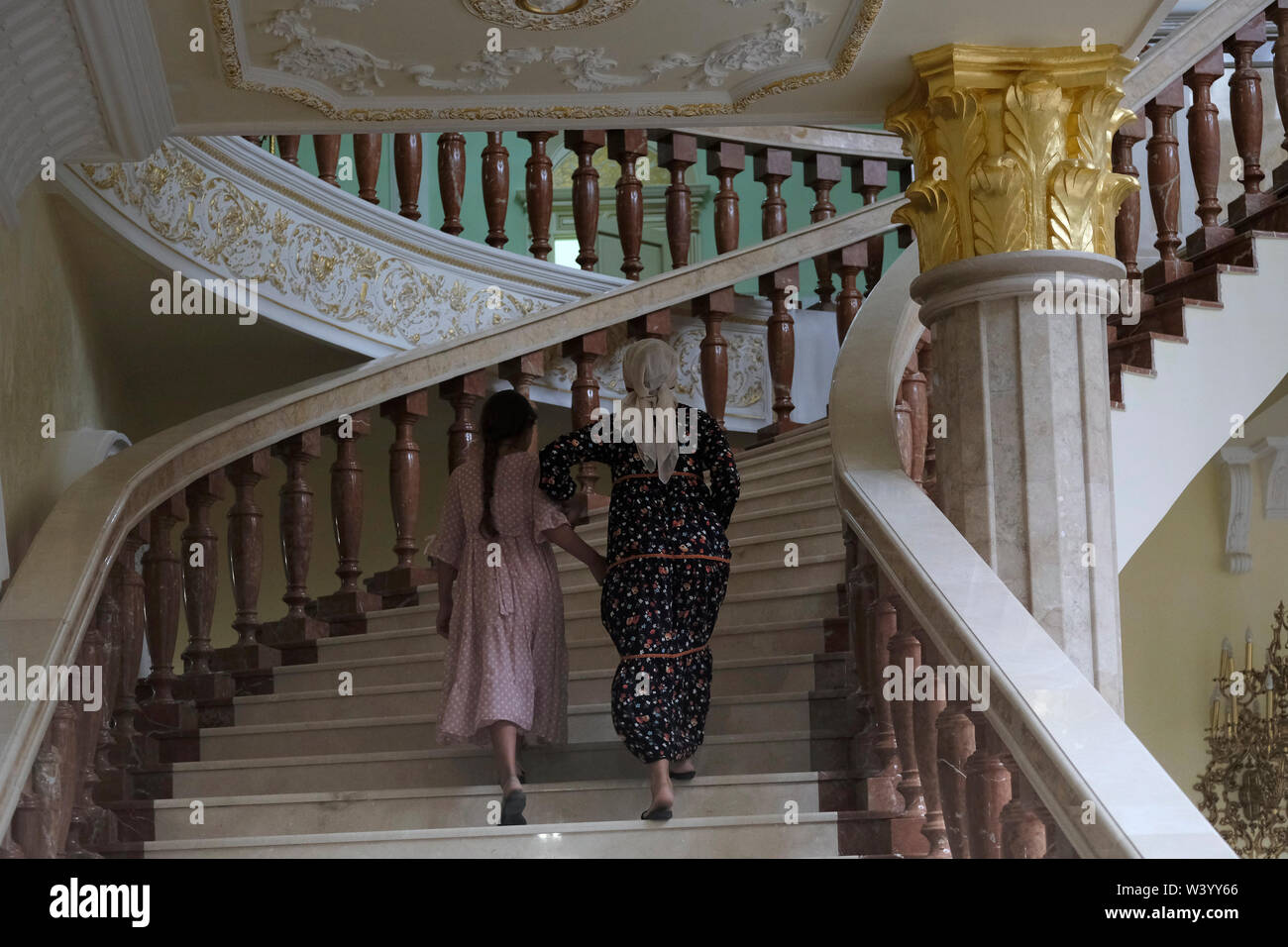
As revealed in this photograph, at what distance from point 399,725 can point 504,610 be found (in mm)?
957

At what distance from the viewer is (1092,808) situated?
11.4 feet

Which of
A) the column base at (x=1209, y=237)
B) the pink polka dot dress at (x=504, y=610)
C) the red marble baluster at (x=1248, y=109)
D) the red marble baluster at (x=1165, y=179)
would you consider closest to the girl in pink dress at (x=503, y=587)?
the pink polka dot dress at (x=504, y=610)

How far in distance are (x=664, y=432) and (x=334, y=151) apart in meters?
3.74

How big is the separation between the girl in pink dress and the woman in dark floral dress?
0.22 m

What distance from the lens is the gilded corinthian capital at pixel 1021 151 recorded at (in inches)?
207

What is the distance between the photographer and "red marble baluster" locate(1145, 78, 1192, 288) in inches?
299

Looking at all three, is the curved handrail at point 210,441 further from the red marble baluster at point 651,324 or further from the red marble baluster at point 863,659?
the red marble baluster at point 863,659

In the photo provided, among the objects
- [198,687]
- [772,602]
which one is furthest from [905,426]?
[198,687]

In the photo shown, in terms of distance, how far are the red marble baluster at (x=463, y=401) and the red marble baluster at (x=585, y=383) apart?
0.52m

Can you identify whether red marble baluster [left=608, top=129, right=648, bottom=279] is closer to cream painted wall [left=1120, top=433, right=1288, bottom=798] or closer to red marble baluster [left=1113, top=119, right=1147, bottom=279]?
red marble baluster [left=1113, top=119, right=1147, bottom=279]

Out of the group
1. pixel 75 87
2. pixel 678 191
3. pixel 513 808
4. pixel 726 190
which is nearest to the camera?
pixel 513 808

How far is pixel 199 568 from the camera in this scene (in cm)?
626

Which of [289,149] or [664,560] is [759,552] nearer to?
[664,560]

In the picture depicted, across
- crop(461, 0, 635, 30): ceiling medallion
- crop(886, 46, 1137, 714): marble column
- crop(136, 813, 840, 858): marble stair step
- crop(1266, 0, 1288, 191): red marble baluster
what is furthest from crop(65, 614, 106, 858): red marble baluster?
crop(1266, 0, 1288, 191): red marble baluster
